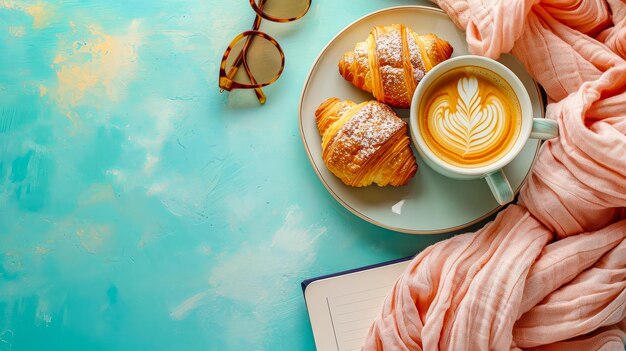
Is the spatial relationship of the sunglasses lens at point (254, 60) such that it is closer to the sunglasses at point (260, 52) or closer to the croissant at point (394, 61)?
the sunglasses at point (260, 52)

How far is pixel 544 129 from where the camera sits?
0.90m

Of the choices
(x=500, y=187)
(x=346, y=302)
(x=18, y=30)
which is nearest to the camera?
(x=500, y=187)

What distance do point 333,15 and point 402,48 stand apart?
0.65 ft

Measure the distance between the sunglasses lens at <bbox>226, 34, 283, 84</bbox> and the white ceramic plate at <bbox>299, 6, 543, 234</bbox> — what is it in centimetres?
10

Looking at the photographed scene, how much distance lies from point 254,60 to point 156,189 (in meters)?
0.31

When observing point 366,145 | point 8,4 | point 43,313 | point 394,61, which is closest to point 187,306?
point 43,313

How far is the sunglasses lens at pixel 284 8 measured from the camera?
3.51 feet

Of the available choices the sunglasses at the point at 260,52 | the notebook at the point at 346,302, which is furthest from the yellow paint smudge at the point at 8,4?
the notebook at the point at 346,302

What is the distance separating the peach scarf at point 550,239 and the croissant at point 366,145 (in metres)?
0.16

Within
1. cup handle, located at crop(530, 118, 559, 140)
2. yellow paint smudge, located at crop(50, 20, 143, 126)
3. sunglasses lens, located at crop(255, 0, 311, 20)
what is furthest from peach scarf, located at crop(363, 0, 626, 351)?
yellow paint smudge, located at crop(50, 20, 143, 126)

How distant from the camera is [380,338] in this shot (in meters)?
0.95

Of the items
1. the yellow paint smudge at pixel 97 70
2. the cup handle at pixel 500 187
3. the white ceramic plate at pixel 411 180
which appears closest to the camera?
the cup handle at pixel 500 187

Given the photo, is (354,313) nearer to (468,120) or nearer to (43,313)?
(468,120)

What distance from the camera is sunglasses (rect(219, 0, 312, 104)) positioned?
3.48 ft
